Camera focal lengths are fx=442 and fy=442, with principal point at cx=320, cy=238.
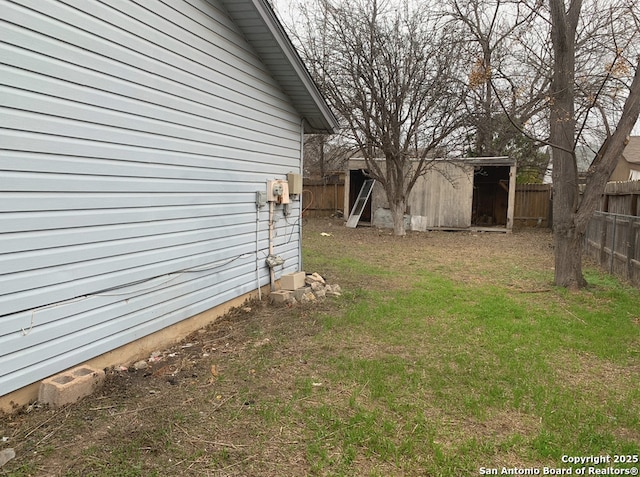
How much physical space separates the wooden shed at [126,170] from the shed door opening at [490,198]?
16.2m

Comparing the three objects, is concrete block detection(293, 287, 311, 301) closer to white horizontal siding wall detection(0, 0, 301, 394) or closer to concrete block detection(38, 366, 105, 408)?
white horizontal siding wall detection(0, 0, 301, 394)

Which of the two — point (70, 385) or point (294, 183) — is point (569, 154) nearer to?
point (294, 183)

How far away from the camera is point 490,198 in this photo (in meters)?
20.9

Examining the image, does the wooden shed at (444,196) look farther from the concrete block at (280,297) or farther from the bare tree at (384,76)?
the concrete block at (280,297)

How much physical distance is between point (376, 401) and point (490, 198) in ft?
63.0

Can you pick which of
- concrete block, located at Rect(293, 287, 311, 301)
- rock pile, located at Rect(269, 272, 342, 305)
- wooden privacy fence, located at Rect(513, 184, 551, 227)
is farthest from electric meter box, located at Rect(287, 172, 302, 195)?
wooden privacy fence, located at Rect(513, 184, 551, 227)

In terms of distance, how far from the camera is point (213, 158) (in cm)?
531

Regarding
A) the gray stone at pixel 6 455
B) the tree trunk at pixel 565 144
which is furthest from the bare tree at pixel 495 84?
the gray stone at pixel 6 455

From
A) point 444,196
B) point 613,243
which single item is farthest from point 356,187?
point 613,243

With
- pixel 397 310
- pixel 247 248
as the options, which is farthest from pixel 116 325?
pixel 397 310

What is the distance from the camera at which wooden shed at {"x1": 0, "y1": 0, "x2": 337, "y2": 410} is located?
3135 mm

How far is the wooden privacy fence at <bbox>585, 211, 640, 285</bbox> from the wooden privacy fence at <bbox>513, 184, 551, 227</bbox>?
8.55 metres

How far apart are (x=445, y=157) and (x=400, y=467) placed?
46.7 feet

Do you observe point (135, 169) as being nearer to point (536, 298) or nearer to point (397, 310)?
point (397, 310)
